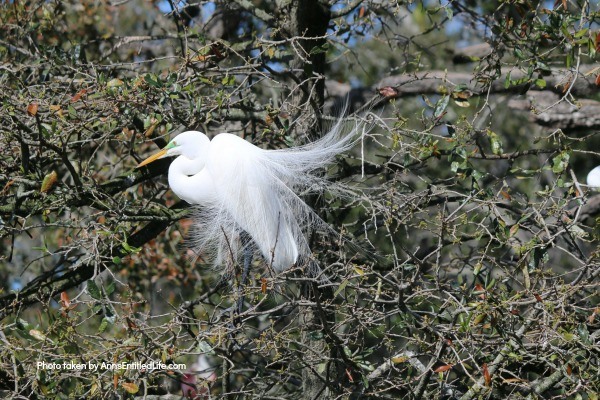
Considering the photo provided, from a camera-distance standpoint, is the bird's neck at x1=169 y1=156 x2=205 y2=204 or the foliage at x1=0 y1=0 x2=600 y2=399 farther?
the bird's neck at x1=169 y1=156 x2=205 y2=204

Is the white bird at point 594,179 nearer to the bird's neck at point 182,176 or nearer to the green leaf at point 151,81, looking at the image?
the bird's neck at point 182,176

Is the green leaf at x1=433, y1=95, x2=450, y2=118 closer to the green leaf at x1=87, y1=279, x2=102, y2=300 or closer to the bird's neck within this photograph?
the bird's neck

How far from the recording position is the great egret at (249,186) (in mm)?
2902

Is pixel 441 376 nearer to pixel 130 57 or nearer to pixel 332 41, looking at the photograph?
pixel 332 41

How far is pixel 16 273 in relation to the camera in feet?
14.5

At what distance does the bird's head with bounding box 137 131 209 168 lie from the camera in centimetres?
289

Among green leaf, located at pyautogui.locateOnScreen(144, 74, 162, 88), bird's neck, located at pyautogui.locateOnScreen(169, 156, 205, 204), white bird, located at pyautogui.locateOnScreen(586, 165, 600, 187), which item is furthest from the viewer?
bird's neck, located at pyautogui.locateOnScreen(169, 156, 205, 204)

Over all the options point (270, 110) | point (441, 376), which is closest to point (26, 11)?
point (270, 110)

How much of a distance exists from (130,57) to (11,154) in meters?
1.46

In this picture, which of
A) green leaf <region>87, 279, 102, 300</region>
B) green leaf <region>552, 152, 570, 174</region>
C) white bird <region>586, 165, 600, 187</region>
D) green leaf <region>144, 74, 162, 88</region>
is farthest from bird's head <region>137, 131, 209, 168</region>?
white bird <region>586, 165, 600, 187</region>

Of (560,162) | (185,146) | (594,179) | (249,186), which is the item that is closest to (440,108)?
(560,162)

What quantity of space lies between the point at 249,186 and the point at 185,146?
0.98 feet

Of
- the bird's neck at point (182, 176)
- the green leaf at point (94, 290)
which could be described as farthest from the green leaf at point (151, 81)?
the green leaf at point (94, 290)

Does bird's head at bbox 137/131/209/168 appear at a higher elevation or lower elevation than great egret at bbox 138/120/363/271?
higher
